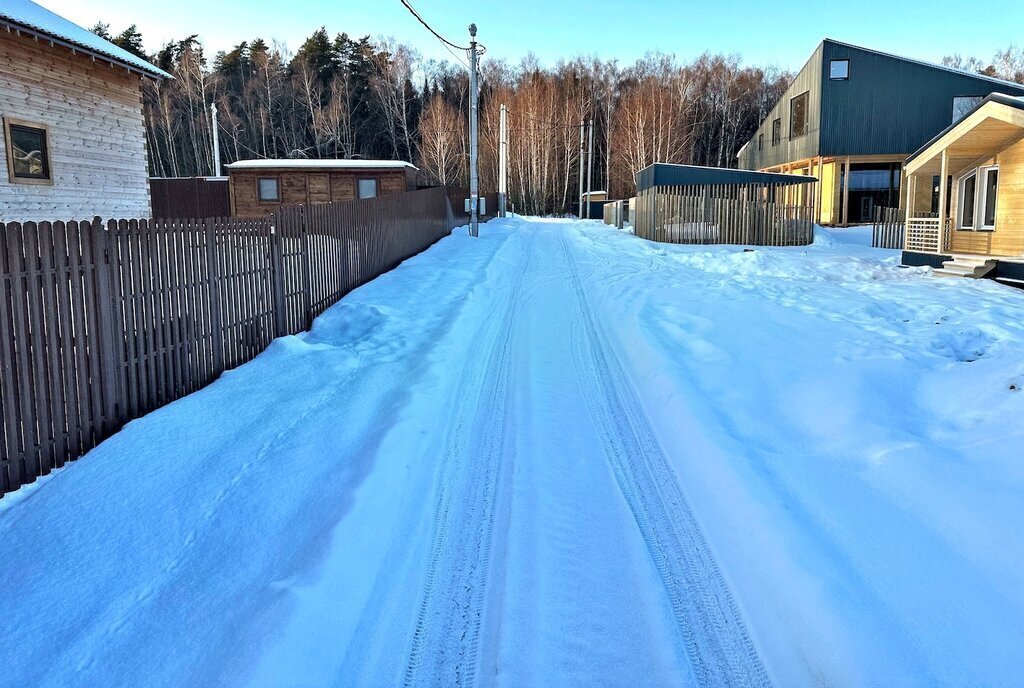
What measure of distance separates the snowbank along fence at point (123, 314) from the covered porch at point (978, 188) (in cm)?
1528

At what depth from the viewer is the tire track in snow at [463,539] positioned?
2982 mm

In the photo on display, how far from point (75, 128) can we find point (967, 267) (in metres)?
19.7

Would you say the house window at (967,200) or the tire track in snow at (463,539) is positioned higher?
the house window at (967,200)

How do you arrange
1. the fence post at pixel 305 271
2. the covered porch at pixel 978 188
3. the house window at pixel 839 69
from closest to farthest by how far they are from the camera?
the fence post at pixel 305 271
the covered porch at pixel 978 188
the house window at pixel 839 69

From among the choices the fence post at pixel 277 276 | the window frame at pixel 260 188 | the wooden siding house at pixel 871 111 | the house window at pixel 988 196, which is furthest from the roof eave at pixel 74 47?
the wooden siding house at pixel 871 111

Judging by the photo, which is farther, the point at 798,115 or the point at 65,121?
the point at 798,115

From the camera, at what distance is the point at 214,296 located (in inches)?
269

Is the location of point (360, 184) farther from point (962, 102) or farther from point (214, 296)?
point (962, 102)

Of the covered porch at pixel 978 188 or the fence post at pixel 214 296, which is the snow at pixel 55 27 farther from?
the covered porch at pixel 978 188

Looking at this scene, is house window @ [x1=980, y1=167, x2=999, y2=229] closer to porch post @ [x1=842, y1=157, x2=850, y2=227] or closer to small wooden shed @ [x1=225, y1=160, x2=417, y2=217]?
porch post @ [x1=842, y1=157, x2=850, y2=227]

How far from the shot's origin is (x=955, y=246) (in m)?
18.8

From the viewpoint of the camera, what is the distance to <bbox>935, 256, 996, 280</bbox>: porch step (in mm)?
15516

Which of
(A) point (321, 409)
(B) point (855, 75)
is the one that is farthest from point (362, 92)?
(A) point (321, 409)

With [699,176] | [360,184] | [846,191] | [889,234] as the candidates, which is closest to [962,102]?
[846,191]
